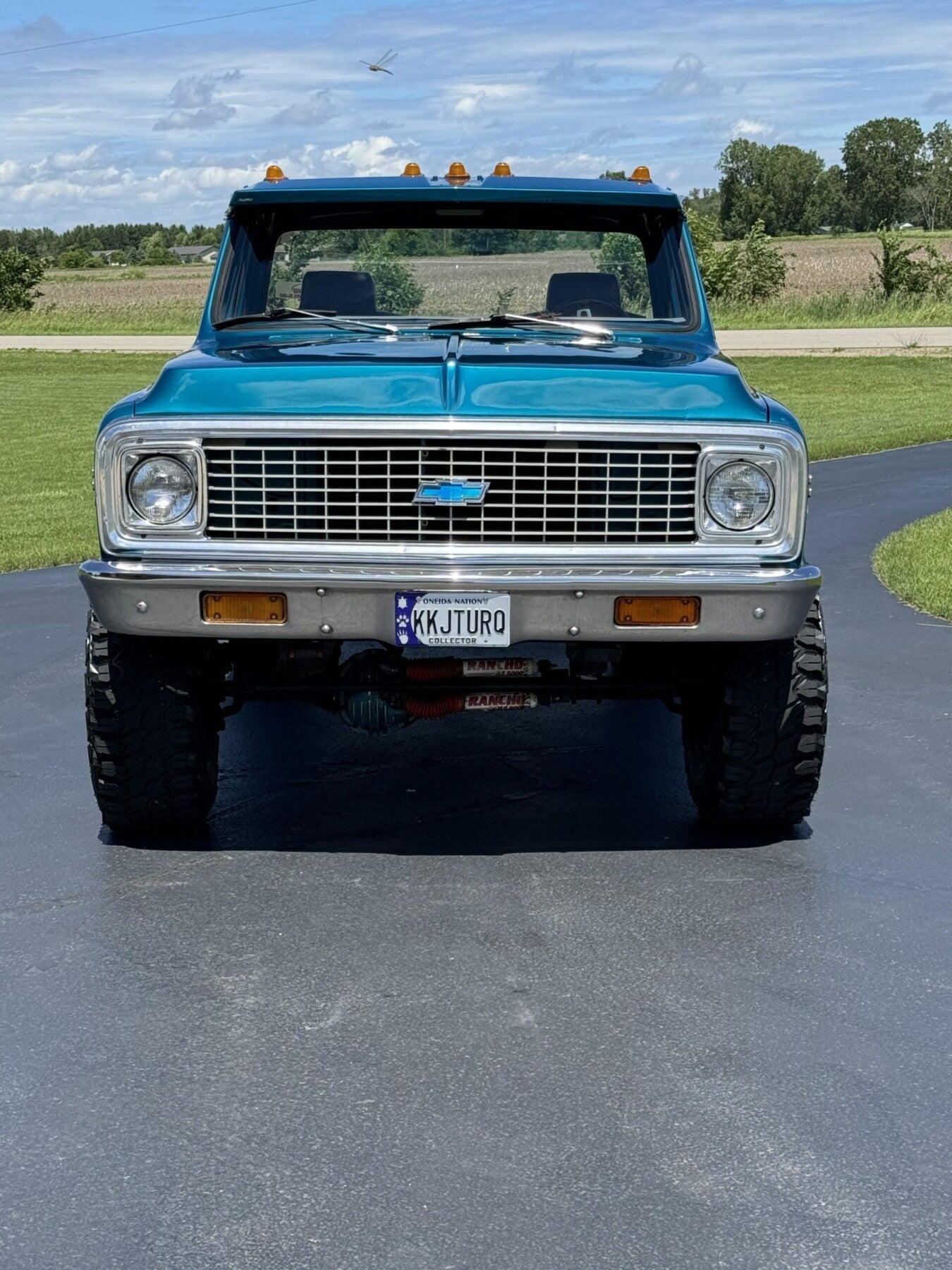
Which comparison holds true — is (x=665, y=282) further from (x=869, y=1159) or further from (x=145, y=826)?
(x=869, y=1159)

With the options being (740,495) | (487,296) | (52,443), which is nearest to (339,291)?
(487,296)

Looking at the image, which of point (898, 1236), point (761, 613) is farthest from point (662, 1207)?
point (761, 613)

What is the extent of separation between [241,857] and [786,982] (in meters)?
1.80

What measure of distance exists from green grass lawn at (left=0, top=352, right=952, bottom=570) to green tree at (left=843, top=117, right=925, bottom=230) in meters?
115

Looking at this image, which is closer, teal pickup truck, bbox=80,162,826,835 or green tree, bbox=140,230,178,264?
teal pickup truck, bbox=80,162,826,835

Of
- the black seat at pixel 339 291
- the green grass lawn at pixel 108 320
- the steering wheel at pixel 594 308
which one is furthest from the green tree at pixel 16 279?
the steering wheel at pixel 594 308

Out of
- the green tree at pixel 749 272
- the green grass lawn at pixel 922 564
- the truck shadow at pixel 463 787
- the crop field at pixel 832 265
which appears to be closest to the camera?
the truck shadow at pixel 463 787

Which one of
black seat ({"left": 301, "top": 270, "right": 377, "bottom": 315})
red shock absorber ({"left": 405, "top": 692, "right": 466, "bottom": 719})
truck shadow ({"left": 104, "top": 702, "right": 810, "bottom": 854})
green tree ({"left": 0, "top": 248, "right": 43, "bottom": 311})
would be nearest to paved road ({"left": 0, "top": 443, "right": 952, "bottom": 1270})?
truck shadow ({"left": 104, "top": 702, "right": 810, "bottom": 854})

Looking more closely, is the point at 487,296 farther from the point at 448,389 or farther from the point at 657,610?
the point at 657,610

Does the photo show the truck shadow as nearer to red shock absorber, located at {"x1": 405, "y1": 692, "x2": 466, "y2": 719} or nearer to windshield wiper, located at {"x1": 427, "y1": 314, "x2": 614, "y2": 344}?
red shock absorber, located at {"x1": 405, "y1": 692, "x2": 466, "y2": 719}

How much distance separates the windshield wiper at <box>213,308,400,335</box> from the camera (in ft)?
19.8

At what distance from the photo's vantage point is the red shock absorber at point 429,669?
203 inches

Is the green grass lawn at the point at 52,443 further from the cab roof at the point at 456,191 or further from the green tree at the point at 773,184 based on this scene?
the green tree at the point at 773,184

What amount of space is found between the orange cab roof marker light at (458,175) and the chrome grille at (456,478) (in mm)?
2292
